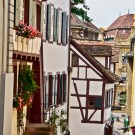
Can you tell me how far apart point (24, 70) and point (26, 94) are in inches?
29.7

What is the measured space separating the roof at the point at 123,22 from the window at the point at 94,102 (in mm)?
54701

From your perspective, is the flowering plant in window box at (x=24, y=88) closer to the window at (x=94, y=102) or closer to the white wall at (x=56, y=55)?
the white wall at (x=56, y=55)

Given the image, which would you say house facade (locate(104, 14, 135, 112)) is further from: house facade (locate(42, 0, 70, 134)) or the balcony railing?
the balcony railing

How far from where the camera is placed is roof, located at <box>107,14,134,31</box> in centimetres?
8894

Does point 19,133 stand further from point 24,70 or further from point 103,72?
point 103,72

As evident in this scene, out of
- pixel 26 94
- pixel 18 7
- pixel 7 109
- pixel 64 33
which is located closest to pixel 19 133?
pixel 26 94

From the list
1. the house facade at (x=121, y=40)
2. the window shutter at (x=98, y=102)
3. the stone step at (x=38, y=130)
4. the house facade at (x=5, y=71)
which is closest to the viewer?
the house facade at (x=5, y=71)

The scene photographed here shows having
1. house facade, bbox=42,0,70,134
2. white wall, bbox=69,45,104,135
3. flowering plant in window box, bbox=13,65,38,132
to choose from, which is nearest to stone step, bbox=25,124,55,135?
flowering plant in window box, bbox=13,65,38,132

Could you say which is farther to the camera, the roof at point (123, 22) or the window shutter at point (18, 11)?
the roof at point (123, 22)

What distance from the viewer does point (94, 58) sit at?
116 ft

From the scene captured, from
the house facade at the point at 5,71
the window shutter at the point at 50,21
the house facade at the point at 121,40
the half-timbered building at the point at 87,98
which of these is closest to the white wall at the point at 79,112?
the half-timbered building at the point at 87,98

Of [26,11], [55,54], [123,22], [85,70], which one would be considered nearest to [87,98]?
[85,70]

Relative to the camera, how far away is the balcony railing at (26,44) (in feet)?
54.6

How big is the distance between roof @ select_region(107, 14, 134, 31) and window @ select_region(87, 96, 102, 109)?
54.7 meters
